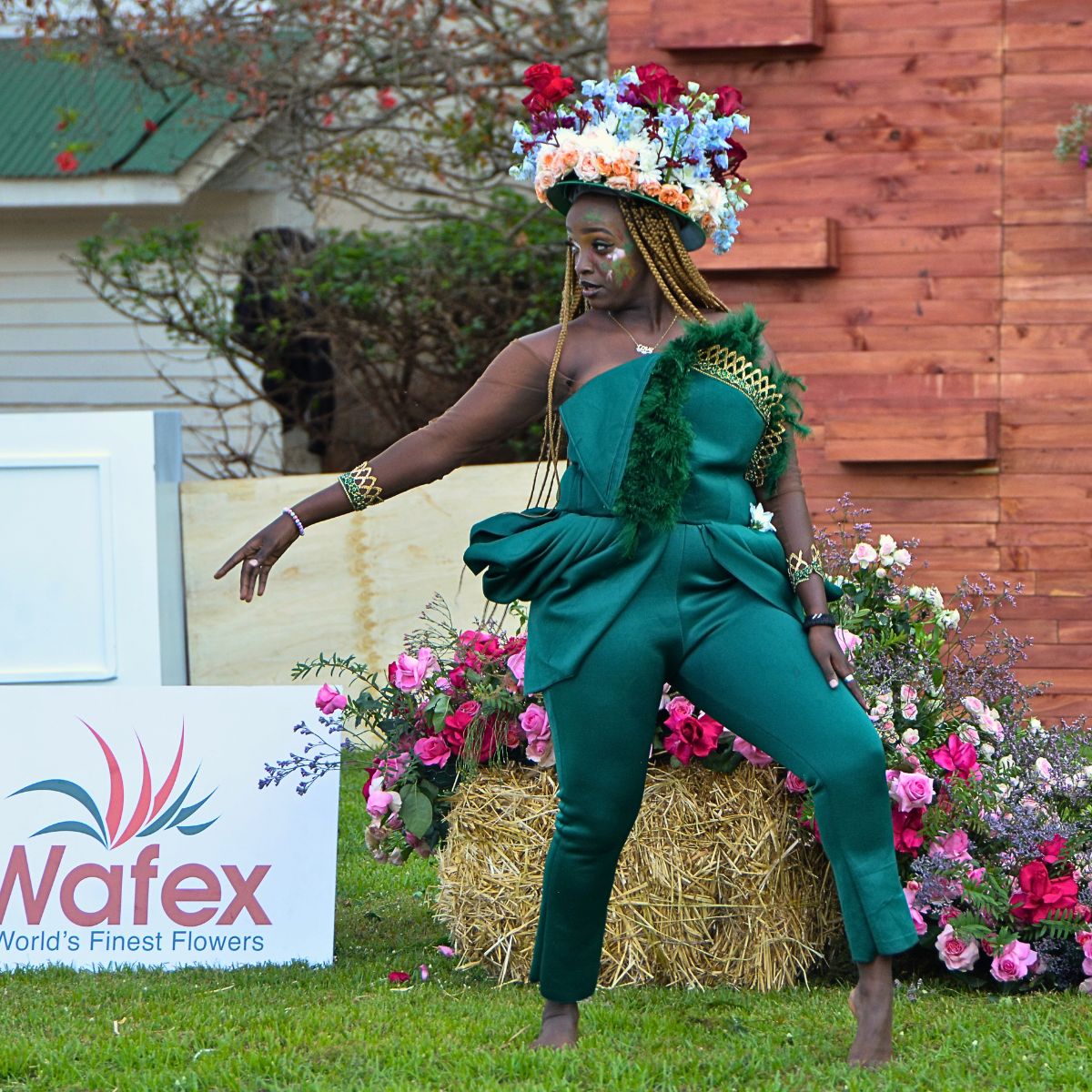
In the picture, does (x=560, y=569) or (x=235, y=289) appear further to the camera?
(x=235, y=289)

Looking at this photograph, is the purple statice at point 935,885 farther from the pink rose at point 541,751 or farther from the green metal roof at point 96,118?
the green metal roof at point 96,118

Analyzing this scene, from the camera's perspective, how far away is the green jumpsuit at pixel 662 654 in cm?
325

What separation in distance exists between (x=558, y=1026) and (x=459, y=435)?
4.18 ft

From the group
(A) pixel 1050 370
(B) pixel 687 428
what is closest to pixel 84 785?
(B) pixel 687 428

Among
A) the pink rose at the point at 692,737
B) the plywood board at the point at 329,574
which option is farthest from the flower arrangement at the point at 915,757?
the plywood board at the point at 329,574

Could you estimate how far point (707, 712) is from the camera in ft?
11.3

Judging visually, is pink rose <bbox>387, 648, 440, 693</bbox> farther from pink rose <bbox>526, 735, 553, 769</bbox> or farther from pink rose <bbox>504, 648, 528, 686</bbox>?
pink rose <bbox>526, 735, 553, 769</bbox>

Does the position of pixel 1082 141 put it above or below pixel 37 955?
above

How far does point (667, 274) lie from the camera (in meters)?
3.59

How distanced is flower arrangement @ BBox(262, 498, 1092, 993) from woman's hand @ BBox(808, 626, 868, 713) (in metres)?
0.60

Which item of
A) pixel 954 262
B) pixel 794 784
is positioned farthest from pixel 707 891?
pixel 954 262

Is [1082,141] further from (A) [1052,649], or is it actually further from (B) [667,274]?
(B) [667,274]

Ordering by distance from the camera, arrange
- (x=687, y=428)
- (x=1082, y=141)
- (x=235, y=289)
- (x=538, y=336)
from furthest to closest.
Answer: (x=235, y=289)
(x=1082, y=141)
(x=538, y=336)
(x=687, y=428)

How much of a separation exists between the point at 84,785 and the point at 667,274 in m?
2.13
